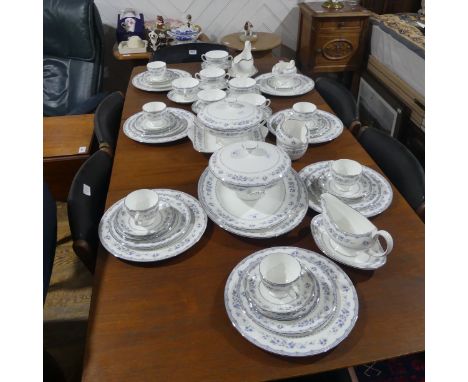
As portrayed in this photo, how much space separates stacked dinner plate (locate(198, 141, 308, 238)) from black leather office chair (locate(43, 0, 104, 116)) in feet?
4.45

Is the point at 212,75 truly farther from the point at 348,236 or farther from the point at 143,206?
the point at 348,236

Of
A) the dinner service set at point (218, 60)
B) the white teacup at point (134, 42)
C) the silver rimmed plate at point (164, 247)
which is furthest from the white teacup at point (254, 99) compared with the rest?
the white teacup at point (134, 42)

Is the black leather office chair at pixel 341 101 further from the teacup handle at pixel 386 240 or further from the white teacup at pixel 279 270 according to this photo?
the white teacup at pixel 279 270

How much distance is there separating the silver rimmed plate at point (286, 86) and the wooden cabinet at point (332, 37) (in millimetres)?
953

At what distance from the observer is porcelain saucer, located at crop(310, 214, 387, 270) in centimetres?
77

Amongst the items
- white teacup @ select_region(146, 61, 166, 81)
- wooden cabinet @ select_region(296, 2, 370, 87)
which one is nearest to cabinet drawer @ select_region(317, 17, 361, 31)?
wooden cabinet @ select_region(296, 2, 370, 87)

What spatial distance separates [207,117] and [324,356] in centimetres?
65

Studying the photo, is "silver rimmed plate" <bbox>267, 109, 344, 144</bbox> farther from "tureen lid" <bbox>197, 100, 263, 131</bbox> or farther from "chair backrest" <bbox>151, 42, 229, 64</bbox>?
"chair backrest" <bbox>151, 42, 229, 64</bbox>

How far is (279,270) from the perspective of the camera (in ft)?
2.39

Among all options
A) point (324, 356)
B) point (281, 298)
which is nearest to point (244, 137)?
point (281, 298)

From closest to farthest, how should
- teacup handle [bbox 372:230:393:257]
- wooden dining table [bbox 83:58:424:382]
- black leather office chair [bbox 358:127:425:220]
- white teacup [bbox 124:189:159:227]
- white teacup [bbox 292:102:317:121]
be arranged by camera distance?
wooden dining table [bbox 83:58:424:382], teacup handle [bbox 372:230:393:257], white teacup [bbox 124:189:159:227], black leather office chair [bbox 358:127:425:220], white teacup [bbox 292:102:317:121]

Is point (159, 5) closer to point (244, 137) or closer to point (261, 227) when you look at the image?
point (244, 137)

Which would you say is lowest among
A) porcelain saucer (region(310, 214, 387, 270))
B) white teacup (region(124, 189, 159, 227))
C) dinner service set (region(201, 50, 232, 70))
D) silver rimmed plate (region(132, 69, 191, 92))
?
porcelain saucer (region(310, 214, 387, 270))

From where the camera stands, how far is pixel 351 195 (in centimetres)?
94
